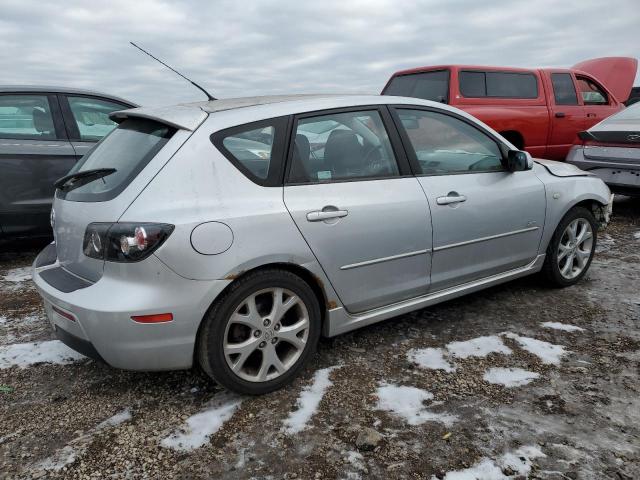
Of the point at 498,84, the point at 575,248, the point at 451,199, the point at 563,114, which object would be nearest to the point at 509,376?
the point at 451,199

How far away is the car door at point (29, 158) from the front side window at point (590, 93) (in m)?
7.75

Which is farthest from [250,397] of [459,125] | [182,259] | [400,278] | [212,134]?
[459,125]

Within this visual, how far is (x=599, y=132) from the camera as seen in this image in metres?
6.21

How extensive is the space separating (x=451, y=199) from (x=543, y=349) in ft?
3.38

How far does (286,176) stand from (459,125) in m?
1.44

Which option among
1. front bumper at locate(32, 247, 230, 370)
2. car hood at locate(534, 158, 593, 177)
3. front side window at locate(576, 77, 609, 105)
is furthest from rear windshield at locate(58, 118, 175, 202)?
front side window at locate(576, 77, 609, 105)

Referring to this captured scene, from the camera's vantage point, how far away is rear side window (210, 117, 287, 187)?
2.37 m

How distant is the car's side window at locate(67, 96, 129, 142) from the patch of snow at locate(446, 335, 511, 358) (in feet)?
12.1

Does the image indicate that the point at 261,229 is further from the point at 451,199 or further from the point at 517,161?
the point at 517,161

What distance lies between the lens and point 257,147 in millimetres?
2459

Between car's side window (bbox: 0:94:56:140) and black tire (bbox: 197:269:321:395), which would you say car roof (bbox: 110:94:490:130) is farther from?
car's side window (bbox: 0:94:56:140)

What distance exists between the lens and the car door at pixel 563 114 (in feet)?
25.3

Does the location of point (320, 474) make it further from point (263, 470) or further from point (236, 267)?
point (236, 267)

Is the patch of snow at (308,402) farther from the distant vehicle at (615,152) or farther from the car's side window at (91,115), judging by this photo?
the distant vehicle at (615,152)
